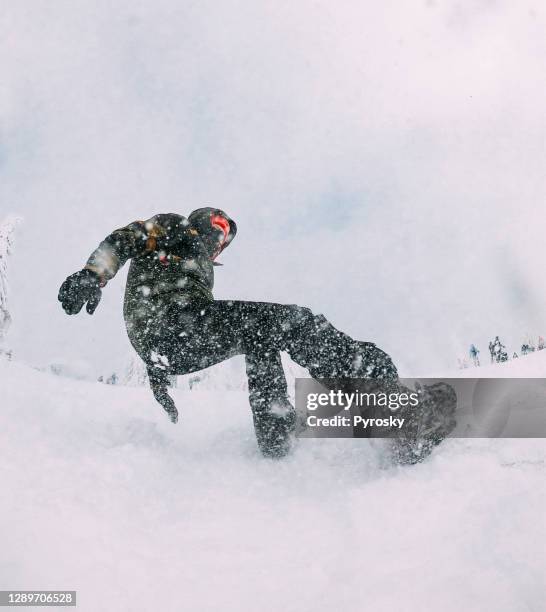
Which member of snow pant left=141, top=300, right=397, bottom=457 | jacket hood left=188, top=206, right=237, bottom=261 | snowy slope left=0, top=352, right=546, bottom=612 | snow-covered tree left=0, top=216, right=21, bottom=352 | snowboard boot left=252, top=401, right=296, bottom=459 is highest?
snow-covered tree left=0, top=216, right=21, bottom=352

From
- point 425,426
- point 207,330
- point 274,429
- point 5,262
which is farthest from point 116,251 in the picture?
point 5,262

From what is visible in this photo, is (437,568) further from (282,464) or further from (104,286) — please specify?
(104,286)

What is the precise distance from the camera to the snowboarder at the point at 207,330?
2574 mm

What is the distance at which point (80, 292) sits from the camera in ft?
8.45

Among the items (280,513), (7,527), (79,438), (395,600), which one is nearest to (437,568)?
(395,600)

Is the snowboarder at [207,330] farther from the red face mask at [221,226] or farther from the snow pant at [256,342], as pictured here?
the red face mask at [221,226]

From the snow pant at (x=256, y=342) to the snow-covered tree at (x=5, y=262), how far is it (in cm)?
655

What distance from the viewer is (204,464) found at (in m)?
2.75

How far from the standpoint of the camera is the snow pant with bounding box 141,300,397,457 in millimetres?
2656

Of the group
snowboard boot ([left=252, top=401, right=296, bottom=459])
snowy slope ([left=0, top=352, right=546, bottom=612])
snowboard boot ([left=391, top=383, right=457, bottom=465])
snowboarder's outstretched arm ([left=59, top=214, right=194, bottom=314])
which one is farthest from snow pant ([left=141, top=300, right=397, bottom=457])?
snowboard boot ([left=391, top=383, right=457, bottom=465])

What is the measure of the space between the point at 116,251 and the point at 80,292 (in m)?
0.35

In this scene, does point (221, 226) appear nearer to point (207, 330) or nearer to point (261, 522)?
point (207, 330)

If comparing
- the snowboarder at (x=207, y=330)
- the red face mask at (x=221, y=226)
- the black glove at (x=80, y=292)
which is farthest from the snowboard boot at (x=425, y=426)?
the black glove at (x=80, y=292)

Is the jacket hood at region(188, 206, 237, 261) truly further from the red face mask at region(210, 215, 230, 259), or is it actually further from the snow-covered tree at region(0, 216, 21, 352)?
the snow-covered tree at region(0, 216, 21, 352)
